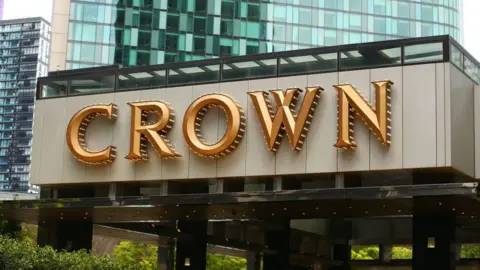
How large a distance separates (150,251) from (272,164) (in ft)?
142

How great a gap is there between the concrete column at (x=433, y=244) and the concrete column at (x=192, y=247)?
34.5 ft

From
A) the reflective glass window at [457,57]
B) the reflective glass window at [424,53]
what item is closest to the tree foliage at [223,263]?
the reflective glass window at [457,57]

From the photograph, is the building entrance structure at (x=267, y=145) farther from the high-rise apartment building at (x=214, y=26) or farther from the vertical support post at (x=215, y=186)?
the high-rise apartment building at (x=214, y=26)

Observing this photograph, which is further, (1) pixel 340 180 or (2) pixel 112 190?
(2) pixel 112 190

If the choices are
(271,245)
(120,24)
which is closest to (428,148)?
(271,245)

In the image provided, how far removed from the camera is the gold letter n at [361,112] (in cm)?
3183

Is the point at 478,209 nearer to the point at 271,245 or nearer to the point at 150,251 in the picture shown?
the point at 271,245

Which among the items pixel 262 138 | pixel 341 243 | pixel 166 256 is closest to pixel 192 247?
pixel 262 138

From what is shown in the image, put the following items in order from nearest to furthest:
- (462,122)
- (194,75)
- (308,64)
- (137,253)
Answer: (462,122), (308,64), (194,75), (137,253)

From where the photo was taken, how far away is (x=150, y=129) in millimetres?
36219

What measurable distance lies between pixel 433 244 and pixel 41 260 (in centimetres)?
1399

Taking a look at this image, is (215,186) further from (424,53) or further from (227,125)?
(424,53)

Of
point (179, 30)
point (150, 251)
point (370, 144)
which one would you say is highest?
point (179, 30)

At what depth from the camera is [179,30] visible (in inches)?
4060
